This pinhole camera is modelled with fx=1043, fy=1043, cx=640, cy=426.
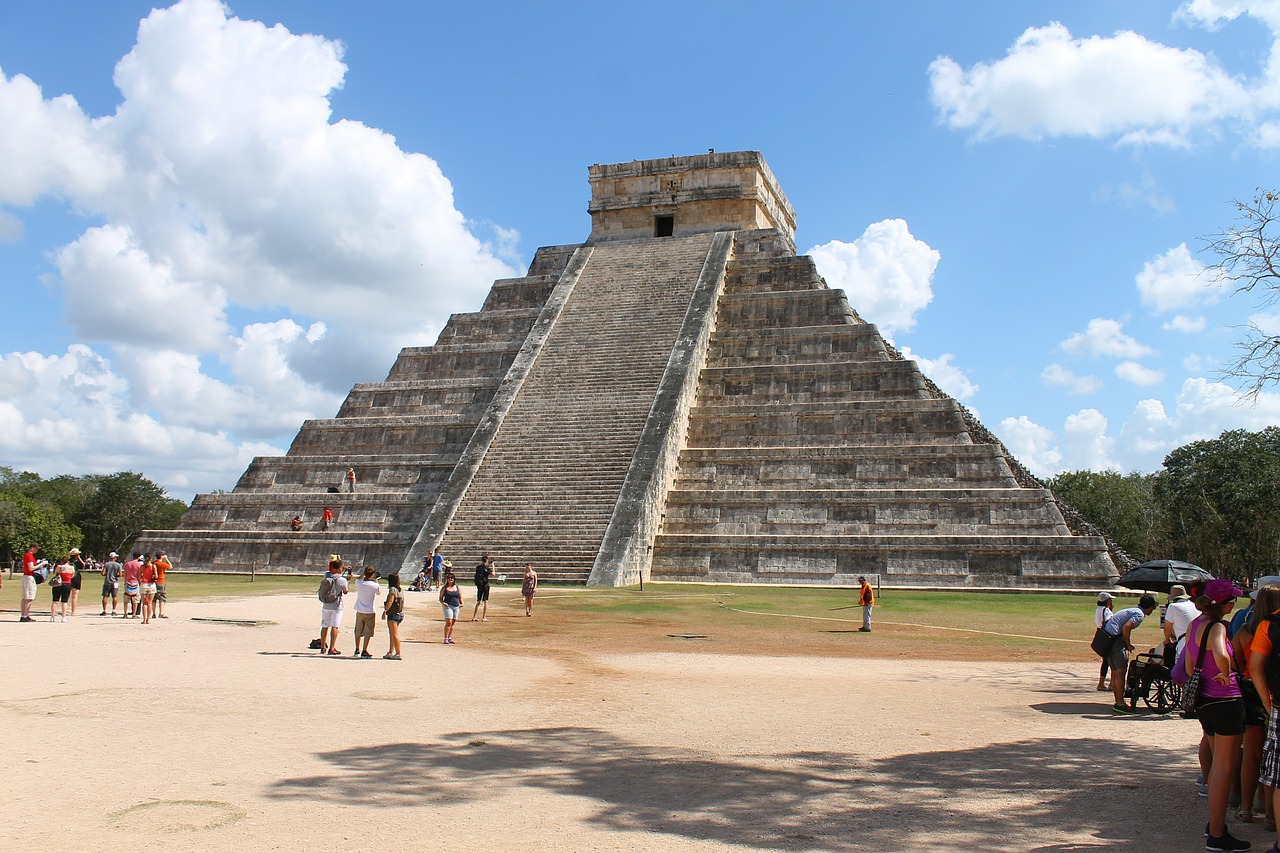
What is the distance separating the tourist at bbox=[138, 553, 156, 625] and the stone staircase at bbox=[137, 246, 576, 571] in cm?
900

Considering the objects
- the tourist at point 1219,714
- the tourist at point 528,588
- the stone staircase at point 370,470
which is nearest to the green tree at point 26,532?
the stone staircase at point 370,470

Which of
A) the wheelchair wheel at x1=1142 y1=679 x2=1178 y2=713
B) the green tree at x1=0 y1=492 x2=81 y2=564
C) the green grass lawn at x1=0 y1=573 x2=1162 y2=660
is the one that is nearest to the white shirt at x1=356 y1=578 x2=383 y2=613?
the green grass lawn at x1=0 y1=573 x2=1162 y2=660

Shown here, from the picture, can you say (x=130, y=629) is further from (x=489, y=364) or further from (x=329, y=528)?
(x=489, y=364)

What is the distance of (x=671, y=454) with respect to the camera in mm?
25094

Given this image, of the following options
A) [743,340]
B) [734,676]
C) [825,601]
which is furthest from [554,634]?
[743,340]

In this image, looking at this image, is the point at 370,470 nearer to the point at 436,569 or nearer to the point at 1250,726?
the point at 436,569

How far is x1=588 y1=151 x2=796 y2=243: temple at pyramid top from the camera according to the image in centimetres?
3444

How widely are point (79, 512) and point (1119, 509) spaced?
54.5 meters

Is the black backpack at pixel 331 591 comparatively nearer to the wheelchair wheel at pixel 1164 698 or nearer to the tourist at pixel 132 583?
the tourist at pixel 132 583

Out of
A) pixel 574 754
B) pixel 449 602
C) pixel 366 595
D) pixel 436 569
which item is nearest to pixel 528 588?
pixel 449 602

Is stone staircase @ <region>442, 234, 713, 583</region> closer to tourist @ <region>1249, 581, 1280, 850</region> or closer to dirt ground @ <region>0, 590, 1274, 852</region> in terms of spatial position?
dirt ground @ <region>0, 590, 1274, 852</region>

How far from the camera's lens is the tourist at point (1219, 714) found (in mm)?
5004

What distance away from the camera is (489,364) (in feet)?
101

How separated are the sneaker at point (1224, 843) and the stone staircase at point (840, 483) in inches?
665
